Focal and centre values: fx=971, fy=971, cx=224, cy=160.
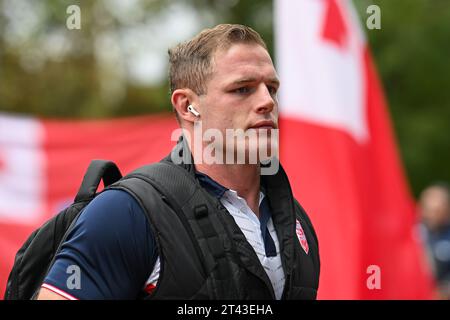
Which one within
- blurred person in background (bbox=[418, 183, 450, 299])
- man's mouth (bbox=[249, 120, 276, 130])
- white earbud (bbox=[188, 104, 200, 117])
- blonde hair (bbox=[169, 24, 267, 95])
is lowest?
blurred person in background (bbox=[418, 183, 450, 299])

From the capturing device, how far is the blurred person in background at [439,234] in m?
8.99

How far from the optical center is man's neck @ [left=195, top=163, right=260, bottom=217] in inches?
116

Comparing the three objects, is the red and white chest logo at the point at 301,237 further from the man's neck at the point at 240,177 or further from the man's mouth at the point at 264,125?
the man's mouth at the point at 264,125

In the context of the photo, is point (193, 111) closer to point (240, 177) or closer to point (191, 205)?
point (240, 177)

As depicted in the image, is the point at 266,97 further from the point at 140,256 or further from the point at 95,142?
the point at 95,142

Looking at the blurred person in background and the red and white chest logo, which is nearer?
the red and white chest logo

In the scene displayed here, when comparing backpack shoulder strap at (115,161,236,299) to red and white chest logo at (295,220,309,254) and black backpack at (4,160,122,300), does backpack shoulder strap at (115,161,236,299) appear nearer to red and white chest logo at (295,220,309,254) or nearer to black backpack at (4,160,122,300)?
black backpack at (4,160,122,300)

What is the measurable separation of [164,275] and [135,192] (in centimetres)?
24

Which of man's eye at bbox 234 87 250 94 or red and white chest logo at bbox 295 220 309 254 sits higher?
man's eye at bbox 234 87 250 94

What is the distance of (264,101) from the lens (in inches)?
114

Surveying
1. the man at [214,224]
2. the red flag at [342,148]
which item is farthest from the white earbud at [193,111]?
the red flag at [342,148]

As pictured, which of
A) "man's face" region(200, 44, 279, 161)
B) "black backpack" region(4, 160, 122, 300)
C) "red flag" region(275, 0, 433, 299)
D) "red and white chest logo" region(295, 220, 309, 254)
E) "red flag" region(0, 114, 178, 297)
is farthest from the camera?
"red flag" region(0, 114, 178, 297)

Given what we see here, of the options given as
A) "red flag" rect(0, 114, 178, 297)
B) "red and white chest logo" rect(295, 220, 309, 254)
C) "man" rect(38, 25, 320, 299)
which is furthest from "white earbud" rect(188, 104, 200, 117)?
"red flag" rect(0, 114, 178, 297)
